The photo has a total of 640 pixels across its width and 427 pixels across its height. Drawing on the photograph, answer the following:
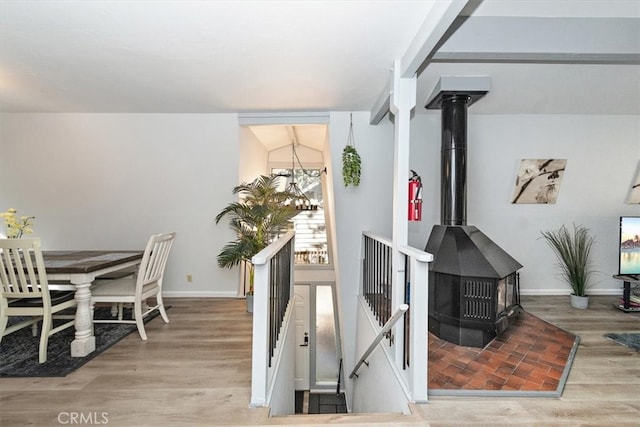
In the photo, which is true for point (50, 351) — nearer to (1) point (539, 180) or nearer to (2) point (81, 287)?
(2) point (81, 287)

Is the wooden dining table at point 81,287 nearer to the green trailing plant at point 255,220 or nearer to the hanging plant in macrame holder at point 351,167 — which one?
the green trailing plant at point 255,220

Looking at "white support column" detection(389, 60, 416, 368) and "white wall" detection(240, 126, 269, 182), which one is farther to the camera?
"white wall" detection(240, 126, 269, 182)

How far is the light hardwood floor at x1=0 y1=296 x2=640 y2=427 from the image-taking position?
175cm

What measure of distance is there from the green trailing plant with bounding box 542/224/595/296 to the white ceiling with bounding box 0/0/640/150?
183 centimetres

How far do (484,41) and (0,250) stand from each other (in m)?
4.13

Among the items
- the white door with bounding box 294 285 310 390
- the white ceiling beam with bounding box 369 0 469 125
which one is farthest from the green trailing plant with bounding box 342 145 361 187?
the white door with bounding box 294 285 310 390

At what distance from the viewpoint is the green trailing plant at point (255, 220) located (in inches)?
146

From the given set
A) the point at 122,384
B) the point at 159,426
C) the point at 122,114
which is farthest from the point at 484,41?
the point at 122,114

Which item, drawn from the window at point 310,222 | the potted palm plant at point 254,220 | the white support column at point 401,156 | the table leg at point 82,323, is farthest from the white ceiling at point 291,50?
the window at point 310,222

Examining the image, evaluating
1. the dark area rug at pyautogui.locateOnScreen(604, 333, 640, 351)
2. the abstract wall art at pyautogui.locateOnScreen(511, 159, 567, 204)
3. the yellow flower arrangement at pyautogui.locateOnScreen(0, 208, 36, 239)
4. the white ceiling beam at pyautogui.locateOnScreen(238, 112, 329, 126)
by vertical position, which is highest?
the white ceiling beam at pyautogui.locateOnScreen(238, 112, 329, 126)

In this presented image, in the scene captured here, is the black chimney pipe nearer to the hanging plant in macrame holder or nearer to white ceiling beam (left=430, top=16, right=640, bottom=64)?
white ceiling beam (left=430, top=16, right=640, bottom=64)

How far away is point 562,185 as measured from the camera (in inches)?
166

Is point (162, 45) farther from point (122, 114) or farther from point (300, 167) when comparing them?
point (300, 167)

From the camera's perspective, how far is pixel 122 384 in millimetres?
2080
